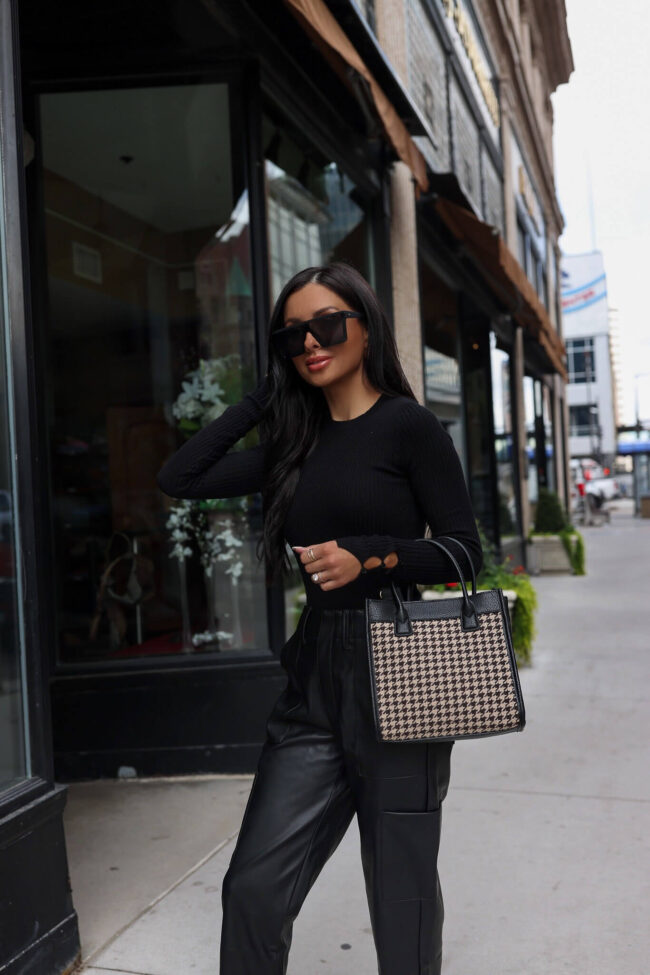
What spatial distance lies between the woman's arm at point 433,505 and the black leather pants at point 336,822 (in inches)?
6.7

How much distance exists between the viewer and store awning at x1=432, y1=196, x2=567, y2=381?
24.7 ft

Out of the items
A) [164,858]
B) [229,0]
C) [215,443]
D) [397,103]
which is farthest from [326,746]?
[397,103]

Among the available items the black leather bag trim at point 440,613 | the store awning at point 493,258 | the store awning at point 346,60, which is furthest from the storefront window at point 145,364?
the black leather bag trim at point 440,613

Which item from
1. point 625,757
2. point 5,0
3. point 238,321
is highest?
point 5,0

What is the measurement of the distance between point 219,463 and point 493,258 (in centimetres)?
640

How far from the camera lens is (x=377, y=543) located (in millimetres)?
1916

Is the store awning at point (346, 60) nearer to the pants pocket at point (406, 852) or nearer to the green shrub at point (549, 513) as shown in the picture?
the pants pocket at point (406, 852)

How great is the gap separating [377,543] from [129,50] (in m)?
3.96

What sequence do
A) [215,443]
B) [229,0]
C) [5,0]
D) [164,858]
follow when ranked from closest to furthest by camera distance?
[215,443] → [5,0] → [164,858] → [229,0]

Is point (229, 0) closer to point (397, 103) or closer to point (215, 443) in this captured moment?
point (397, 103)

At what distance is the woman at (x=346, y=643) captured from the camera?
77.3 inches

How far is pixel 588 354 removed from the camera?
222 feet

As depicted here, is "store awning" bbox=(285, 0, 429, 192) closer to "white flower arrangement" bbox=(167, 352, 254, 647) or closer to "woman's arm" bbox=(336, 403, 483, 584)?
"white flower arrangement" bbox=(167, 352, 254, 647)

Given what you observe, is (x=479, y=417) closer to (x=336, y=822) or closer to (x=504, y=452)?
(x=504, y=452)
